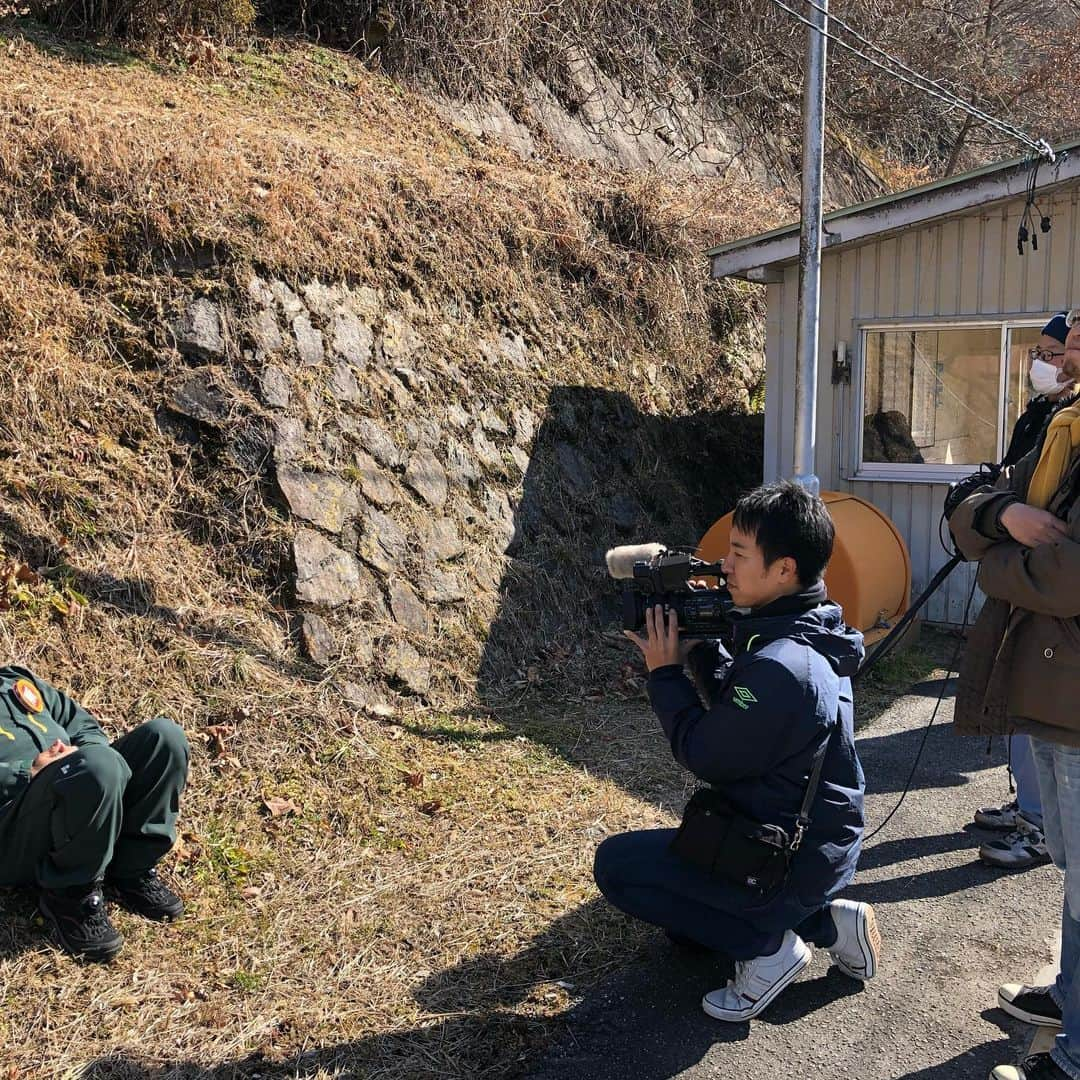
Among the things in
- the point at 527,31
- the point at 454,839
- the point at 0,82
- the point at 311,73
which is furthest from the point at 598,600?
the point at 527,31

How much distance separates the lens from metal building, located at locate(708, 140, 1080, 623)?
7996 mm

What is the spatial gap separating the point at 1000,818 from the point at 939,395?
15.3 ft

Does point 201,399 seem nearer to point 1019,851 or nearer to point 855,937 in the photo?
point 855,937

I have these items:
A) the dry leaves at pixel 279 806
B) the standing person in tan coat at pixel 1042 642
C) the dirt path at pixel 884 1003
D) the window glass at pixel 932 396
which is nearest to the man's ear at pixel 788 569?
the standing person in tan coat at pixel 1042 642

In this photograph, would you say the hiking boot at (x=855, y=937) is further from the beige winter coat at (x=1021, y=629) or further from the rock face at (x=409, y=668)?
the rock face at (x=409, y=668)

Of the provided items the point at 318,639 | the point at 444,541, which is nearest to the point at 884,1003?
the point at 318,639

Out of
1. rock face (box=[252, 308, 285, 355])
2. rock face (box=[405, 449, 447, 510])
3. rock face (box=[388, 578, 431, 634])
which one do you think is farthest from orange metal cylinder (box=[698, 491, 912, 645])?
rock face (box=[252, 308, 285, 355])

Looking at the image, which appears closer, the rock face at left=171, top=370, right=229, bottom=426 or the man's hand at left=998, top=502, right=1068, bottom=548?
the man's hand at left=998, top=502, right=1068, bottom=548

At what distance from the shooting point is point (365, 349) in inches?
281

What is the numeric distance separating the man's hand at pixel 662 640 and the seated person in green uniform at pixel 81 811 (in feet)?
5.51

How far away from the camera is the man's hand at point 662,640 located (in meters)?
3.21

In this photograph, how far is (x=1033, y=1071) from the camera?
287 centimetres

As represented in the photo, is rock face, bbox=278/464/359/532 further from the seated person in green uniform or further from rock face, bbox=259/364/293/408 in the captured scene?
the seated person in green uniform

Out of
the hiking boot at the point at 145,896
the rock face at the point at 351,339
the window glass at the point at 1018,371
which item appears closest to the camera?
the hiking boot at the point at 145,896
